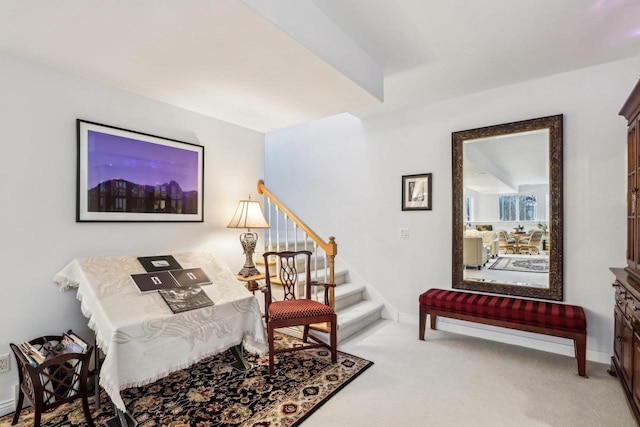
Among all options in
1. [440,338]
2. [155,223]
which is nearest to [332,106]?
[155,223]

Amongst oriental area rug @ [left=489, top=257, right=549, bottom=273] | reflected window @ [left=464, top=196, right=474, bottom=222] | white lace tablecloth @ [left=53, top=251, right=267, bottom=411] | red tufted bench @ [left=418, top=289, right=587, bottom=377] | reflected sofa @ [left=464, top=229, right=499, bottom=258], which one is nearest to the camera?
white lace tablecloth @ [left=53, top=251, right=267, bottom=411]

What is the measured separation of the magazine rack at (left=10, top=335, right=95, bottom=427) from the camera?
5.90 ft

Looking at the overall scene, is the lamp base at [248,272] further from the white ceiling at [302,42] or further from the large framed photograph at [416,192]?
the large framed photograph at [416,192]

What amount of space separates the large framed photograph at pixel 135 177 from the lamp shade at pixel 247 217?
0.34 meters

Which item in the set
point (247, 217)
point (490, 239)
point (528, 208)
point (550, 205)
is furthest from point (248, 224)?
point (550, 205)

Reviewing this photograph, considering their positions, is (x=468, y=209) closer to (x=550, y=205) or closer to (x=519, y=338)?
(x=550, y=205)

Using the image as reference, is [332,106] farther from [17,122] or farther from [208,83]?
[17,122]

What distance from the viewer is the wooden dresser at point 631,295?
76.3 inches

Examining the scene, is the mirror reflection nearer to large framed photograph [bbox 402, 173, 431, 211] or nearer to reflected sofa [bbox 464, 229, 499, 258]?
reflected sofa [bbox 464, 229, 499, 258]

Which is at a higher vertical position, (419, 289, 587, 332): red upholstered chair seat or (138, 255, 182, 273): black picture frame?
(138, 255, 182, 273): black picture frame

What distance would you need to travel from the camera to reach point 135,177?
2703 millimetres

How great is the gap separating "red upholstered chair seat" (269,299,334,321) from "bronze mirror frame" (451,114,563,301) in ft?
5.25

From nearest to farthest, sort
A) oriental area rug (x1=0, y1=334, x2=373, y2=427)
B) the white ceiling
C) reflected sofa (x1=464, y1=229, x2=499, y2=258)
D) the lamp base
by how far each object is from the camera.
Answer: the white ceiling
oriental area rug (x1=0, y1=334, x2=373, y2=427)
the lamp base
reflected sofa (x1=464, y1=229, x2=499, y2=258)

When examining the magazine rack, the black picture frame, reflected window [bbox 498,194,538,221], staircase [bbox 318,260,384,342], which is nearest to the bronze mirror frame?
reflected window [bbox 498,194,538,221]
